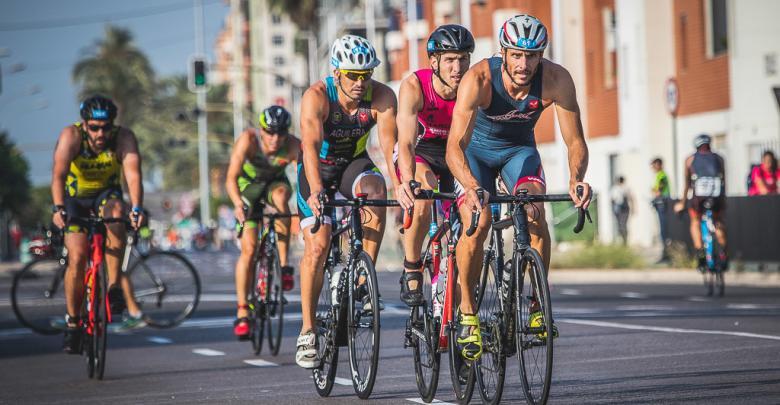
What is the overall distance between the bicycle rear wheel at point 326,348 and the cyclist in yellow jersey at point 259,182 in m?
3.28

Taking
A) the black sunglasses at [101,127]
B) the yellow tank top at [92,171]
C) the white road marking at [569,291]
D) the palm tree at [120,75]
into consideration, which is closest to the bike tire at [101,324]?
the yellow tank top at [92,171]

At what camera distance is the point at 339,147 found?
32.6 feet

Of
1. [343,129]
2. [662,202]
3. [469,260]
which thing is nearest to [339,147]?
[343,129]

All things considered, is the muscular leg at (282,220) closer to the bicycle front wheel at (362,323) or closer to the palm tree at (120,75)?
the bicycle front wheel at (362,323)

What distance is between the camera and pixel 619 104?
1523 inches

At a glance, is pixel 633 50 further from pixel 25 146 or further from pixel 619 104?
pixel 25 146

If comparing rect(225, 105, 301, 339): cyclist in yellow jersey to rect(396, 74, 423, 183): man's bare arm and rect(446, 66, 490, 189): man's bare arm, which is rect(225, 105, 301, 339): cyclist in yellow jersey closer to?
rect(396, 74, 423, 183): man's bare arm

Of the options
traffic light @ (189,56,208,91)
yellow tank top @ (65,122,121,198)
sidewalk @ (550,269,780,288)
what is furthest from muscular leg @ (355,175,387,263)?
traffic light @ (189,56,208,91)

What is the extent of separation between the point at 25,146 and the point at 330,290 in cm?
7496

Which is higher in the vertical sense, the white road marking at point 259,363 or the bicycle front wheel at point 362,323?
the bicycle front wheel at point 362,323

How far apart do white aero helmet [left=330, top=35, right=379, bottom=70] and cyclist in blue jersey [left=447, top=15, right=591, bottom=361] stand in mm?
1133

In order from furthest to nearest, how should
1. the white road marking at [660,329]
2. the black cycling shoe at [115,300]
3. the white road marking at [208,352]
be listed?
the white road marking at [208,352] < the white road marking at [660,329] < the black cycling shoe at [115,300]

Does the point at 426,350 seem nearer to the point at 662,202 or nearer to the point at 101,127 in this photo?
the point at 101,127

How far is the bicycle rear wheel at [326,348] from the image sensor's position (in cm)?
923
